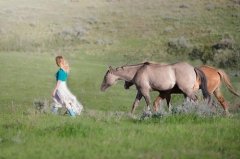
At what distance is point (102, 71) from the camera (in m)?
33.3

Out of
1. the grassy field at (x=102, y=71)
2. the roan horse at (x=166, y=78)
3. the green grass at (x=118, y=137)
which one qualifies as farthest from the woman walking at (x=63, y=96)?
the roan horse at (x=166, y=78)

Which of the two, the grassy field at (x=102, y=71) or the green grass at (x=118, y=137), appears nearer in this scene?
the green grass at (x=118, y=137)

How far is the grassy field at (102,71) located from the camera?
9719 mm

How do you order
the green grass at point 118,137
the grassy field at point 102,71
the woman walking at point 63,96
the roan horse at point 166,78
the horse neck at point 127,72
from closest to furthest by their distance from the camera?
the green grass at point 118,137 → the grassy field at point 102,71 → the woman walking at point 63,96 → the roan horse at point 166,78 → the horse neck at point 127,72

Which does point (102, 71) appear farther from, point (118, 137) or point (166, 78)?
point (118, 137)

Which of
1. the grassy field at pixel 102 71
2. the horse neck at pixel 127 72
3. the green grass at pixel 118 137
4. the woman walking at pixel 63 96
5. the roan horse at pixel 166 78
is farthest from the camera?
the horse neck at pixel 127 72

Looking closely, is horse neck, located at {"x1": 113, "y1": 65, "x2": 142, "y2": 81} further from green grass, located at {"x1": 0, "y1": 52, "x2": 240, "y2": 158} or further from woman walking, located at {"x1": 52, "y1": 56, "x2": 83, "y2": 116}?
green grass, located at {"x1": 0, "y1": 52, "x2": 240, "y2": 158}

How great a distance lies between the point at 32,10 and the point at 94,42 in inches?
748

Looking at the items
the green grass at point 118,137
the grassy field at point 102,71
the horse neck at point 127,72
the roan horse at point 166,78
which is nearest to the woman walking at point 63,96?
the grassy field at point 102,71

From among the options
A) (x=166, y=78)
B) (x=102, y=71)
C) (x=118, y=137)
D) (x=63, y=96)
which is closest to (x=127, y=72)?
(x=166, y=78)

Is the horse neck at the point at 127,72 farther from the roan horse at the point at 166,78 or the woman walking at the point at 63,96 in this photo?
the woman walking at the point at 63,96

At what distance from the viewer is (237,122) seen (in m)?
12.6

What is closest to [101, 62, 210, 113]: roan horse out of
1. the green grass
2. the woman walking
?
the woman walking

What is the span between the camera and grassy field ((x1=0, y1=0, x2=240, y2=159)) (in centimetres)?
972
